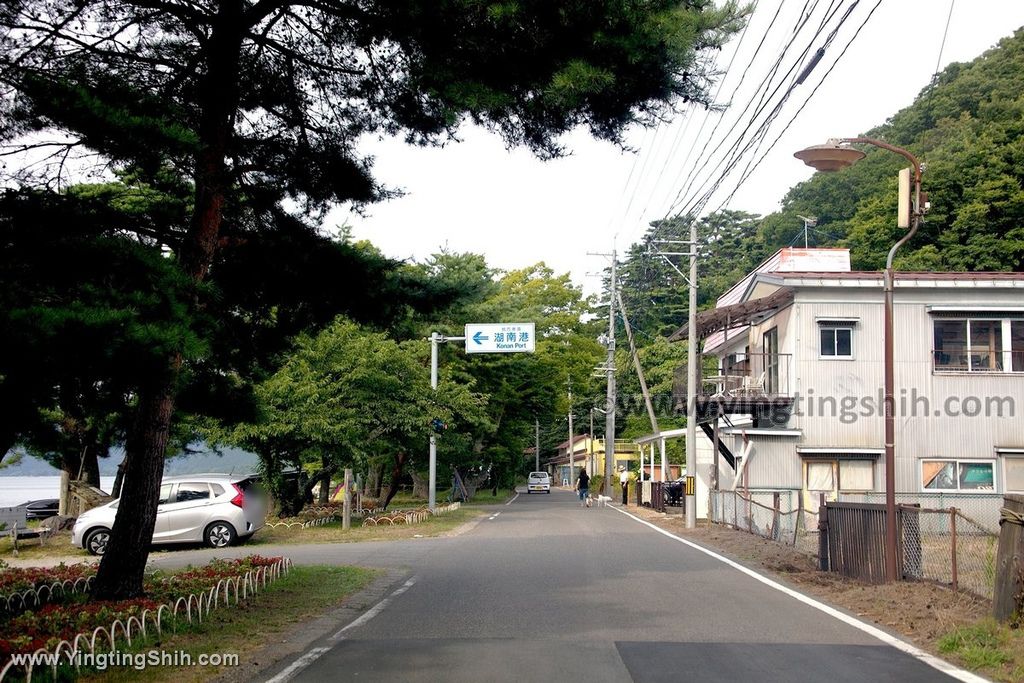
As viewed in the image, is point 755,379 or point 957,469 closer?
point 957,469

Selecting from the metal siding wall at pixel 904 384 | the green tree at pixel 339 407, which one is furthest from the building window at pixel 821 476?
the green tree at pixel 339 407

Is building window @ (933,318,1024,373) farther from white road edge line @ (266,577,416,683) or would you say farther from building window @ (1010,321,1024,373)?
white road edge line @ (266,577,416,683)

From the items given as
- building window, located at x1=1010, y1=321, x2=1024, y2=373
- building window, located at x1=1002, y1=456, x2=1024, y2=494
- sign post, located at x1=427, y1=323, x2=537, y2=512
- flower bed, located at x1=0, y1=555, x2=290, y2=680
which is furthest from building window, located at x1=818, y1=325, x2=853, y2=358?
flower bed, located at x1=0, y1=555, x2=290, y2=680

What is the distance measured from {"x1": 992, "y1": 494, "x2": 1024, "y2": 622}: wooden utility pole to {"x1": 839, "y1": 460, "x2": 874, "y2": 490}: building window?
700 inches

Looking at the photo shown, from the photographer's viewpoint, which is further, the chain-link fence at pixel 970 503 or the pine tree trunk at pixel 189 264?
the chain-link fence at pixel 970 503

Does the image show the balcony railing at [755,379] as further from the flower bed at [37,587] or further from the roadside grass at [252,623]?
the flower bed at [37,587]

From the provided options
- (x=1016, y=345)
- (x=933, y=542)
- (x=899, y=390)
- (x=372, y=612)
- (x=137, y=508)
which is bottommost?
(x=372, y=612)

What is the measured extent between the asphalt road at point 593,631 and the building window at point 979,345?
547 inches

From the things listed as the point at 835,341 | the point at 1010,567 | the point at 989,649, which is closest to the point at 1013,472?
the point at 835,341

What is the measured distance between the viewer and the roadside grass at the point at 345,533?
2228 centimetres

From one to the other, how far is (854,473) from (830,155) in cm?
1686

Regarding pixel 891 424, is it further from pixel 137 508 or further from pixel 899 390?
pixel 899 390

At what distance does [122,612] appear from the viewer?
8.72 metres

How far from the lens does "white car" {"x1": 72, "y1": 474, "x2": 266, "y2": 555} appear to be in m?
19.7
